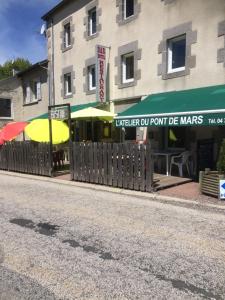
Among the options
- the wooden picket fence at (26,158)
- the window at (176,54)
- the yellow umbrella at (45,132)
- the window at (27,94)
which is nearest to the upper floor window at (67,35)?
the window at (27,94)

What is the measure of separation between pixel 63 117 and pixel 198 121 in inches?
205

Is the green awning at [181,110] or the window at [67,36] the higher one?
the window at [67,36]

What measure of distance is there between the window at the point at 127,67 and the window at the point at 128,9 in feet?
5.25

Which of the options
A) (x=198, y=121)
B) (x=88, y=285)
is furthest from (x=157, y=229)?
(x=198, y=121)

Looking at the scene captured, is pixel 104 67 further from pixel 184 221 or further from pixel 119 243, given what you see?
pixel 119 243

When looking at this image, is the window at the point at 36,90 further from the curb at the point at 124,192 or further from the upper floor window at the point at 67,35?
the curb at the point at 124,192

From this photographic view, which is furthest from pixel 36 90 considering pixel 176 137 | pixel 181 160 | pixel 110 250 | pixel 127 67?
pixel 110 250

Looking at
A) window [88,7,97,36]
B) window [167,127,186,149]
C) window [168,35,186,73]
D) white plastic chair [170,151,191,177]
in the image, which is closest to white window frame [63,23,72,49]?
window [88,7,97,36]

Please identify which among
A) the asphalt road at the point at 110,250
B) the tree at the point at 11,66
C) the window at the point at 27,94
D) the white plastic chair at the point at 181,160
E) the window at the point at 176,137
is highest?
the tree at the point at 11,66

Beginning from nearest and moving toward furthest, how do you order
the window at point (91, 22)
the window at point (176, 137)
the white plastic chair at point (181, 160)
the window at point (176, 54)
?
the white plastic chair at point (181, 160) → the window at point (176, 54) → the window at point (176, 137) → the window at point (91, 22)

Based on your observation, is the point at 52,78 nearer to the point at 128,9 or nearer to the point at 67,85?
the point at 67,85

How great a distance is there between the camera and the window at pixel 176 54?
1229 centimetres

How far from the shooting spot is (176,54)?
41.3ft

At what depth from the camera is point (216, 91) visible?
1019 centimetres
